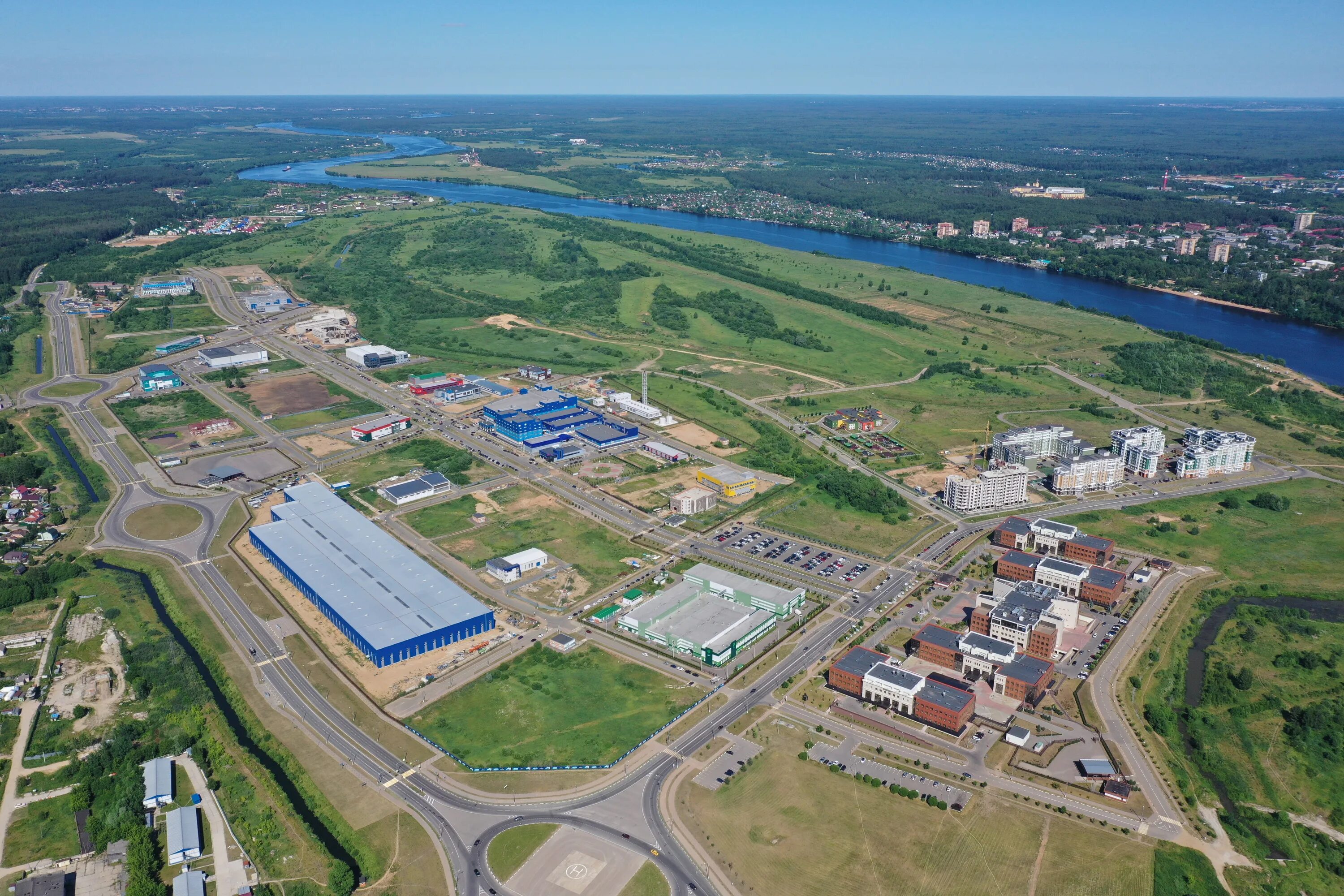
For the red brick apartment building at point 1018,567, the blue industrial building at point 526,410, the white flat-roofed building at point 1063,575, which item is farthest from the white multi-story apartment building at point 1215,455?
the blue industrial building at point 526,410

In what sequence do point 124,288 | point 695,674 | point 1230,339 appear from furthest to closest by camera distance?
point 124,288 < point 1230,339 < point 695,674

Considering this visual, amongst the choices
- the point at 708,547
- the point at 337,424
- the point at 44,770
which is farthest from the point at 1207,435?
the point at 44,770

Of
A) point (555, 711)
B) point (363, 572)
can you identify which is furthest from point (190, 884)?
point (363, 572)

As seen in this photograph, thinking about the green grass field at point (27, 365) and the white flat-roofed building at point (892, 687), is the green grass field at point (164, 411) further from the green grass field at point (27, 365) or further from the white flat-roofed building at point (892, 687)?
the white flat-roofed building at point (892, 687)

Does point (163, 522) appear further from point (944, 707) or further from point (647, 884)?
point (944, 707)

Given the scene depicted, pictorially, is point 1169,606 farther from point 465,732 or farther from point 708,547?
point 465,732

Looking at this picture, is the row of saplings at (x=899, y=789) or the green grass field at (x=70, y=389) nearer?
the row of saplings at (x=899, y=789)
